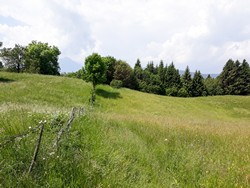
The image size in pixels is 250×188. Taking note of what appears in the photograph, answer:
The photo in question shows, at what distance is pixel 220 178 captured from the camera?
4.57 m

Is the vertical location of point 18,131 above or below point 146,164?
above

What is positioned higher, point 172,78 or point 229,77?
point 229,77

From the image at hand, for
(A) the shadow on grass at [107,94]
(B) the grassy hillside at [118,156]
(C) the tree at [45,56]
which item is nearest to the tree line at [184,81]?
(C) the tree at [45,56]

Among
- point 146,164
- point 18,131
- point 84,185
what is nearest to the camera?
point 84,185

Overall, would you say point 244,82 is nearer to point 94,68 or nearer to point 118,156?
point 94,68

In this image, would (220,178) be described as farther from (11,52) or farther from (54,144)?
(11,52)

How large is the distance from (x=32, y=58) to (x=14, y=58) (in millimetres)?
8687

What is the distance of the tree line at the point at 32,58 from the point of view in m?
51.3

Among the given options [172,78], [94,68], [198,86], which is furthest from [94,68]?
[172,78]

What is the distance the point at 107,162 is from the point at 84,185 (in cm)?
101

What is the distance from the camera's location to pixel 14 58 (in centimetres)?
5228

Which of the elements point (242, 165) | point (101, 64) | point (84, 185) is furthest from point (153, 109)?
point (84, 185)

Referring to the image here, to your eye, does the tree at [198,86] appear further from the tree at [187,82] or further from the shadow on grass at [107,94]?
the shadow on grass at [107,94]

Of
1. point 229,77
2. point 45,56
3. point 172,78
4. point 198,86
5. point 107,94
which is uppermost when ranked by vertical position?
point 45,56
